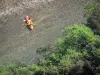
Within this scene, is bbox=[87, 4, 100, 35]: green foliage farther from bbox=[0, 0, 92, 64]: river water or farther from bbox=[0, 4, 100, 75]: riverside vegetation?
bbox=[0, 0, 92, 64]: river water

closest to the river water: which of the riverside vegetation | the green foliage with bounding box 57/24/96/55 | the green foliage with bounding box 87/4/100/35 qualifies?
the riverside vegetation

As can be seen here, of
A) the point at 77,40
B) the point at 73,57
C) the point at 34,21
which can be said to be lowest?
the point at 73,57

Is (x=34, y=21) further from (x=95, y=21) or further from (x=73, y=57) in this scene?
(x=73, y=57)

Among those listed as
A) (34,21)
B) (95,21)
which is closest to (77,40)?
(95,21)

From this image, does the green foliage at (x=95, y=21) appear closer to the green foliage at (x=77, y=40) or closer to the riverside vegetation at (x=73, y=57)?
the riverside vegetation at (x=73, y=57)

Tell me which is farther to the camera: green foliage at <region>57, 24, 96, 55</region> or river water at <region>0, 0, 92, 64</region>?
river water at <region>0, 0, 92, 64</region>

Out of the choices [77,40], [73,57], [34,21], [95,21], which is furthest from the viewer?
[34,21]

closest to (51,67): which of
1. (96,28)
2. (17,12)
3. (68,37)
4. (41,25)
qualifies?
(68,37)

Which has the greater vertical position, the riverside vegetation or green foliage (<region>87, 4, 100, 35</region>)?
green foliage (<region>87, 4, 100, 35</region>)

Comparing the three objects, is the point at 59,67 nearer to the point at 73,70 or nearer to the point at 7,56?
the point at 73,70
